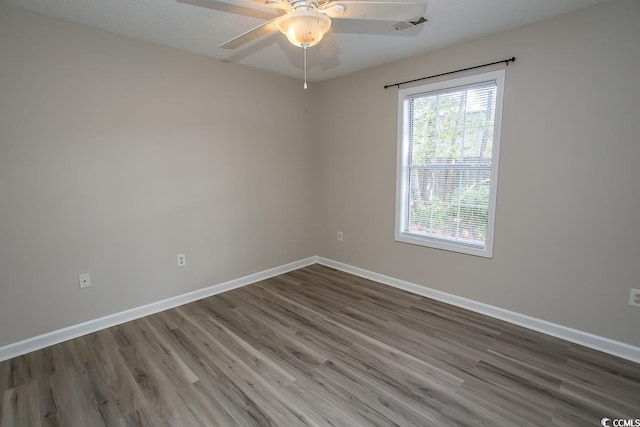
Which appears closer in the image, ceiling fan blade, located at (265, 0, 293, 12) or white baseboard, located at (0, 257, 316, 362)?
ceiling fan blade, located at (265, 0, 293, 12)

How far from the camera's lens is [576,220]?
234cm

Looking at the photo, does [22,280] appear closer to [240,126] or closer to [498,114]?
[240,126]

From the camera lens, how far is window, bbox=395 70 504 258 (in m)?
2.73

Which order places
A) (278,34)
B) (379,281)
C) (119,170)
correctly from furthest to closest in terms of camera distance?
(379,281) < (119,170) < (278,34)

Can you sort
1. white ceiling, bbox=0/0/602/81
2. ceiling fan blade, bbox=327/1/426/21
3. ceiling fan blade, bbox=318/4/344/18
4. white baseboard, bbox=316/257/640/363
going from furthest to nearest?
white baseboard, bbox=316/257/640/363
white ceiling, bbox=0/0/602/81
ceiling fan blade, bbox=318/4/344/18
ceiling fan blade, bbox=327/1/426/21

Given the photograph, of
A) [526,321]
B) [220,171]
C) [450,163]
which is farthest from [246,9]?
[526,321]

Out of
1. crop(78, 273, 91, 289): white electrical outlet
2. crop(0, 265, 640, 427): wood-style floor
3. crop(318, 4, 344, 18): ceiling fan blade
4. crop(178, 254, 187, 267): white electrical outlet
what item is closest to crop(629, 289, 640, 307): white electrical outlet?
crop(0, 265, 640, 427): wood-style floor

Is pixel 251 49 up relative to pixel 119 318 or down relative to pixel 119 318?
up

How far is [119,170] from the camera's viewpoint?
2686 millimetres

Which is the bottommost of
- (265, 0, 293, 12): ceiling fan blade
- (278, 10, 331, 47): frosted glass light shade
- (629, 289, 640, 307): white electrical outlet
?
(629, 289, 640, 307): white electrical outlet

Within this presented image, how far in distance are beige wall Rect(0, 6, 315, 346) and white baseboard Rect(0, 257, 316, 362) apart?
6 centimetres

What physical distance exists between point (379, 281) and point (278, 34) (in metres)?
2.76

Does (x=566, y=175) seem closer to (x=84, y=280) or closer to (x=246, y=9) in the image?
(x=246, y=9)

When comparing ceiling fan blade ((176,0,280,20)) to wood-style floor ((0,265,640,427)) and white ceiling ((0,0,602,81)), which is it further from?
wood-style floor ((0,265,640,427))
